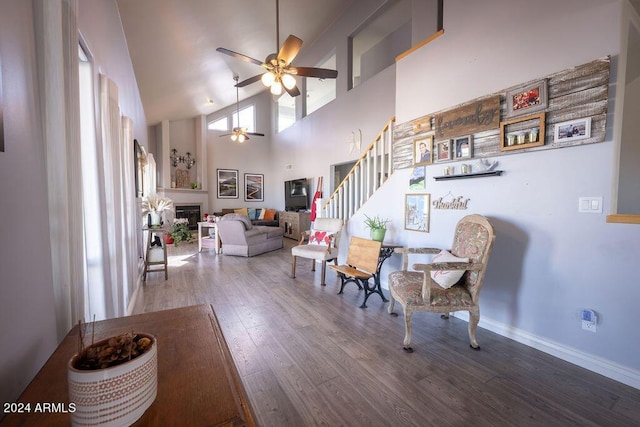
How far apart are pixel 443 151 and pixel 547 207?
1.12 metres

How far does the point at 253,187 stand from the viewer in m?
9.84

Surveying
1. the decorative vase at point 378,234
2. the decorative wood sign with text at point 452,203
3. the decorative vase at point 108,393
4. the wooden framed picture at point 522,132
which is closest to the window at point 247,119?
the decorative vase at point 378,234

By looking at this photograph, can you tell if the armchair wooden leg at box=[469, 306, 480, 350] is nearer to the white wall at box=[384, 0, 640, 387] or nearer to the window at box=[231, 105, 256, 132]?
the white wall at box=[384, 0, 640, 387]

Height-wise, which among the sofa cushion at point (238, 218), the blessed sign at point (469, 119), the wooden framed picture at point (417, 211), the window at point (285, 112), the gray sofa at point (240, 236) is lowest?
the gray sofa at point (240, 236)

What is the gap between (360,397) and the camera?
5.46ft

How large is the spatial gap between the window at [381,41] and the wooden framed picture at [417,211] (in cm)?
377

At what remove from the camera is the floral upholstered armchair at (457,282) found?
7.13 feet

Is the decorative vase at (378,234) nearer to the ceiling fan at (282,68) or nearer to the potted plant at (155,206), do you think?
the ceiling fan at (282,68)

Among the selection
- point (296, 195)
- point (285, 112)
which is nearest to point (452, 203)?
point (296, 195)

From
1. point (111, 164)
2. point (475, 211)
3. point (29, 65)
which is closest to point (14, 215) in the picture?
point (29, 65)

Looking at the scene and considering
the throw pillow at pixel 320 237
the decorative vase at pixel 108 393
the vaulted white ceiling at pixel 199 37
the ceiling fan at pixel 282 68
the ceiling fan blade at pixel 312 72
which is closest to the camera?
the decorative vase at pixel 108 393

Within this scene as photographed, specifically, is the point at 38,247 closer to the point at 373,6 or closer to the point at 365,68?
the point at 373,6

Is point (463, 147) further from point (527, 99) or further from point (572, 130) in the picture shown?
point (572, 130)

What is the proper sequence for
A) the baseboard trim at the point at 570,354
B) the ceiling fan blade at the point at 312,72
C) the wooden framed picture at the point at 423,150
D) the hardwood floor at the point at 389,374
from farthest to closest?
the ceiling fan blade at the point at 312,72, the wooden framed picture at the point at 423,150, the baseboard trim at the point at 570,354, the hardwood floor at the point at 389,374
